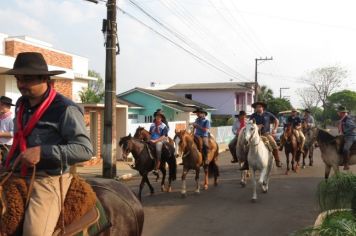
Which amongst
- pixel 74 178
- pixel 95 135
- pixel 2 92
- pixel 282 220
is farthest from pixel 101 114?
pixel 74 178

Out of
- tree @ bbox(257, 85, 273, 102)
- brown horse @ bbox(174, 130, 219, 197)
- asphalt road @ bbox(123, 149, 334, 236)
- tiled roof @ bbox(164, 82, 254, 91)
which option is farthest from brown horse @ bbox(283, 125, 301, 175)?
tree @ bbox(257, 85, 273, 102)

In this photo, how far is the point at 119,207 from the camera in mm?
4125

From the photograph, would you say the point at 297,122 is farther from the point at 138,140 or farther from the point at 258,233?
the point at 258,233

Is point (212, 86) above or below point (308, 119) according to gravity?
above

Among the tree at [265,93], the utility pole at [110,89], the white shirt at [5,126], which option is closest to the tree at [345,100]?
the tree at [265,93]

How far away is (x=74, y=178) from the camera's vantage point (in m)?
3.50

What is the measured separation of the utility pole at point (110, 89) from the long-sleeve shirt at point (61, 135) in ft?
31.9

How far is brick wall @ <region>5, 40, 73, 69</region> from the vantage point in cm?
1599

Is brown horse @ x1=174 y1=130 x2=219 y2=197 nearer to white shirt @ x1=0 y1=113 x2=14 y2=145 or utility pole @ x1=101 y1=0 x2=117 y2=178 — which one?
utility pole @ x1=101 y1=0 x2=117 y2=178

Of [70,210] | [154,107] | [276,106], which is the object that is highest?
[276,106]

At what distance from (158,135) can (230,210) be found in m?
3.36

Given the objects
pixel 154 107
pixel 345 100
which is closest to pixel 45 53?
pixel 154 107

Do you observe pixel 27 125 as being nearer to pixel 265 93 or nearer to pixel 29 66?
pixel 29 66

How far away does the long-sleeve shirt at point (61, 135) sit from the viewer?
3074 mm
